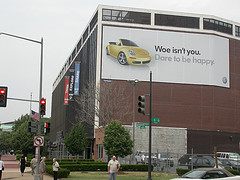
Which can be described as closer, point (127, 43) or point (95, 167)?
point (95, 167)

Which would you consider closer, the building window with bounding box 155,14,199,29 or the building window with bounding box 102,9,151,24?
the building window with bounding box 102,9,151,24

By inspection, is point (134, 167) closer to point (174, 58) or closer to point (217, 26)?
point (174, 58)

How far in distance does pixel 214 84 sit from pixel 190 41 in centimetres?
795

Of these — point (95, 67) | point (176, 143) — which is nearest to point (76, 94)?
point (95, 67)

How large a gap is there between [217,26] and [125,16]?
52.0 ft

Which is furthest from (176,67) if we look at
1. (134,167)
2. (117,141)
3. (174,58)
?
(117,141)

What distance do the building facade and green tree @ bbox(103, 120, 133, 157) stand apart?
21889mm

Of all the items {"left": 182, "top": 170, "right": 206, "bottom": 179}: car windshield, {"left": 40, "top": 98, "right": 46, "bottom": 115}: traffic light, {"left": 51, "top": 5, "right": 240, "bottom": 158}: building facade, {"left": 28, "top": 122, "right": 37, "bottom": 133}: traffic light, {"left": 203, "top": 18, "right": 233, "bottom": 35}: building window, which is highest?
{"left": 203, "top": 18, "right": 233, "bottom": 35}: building window

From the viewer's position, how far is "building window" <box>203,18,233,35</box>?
205ft

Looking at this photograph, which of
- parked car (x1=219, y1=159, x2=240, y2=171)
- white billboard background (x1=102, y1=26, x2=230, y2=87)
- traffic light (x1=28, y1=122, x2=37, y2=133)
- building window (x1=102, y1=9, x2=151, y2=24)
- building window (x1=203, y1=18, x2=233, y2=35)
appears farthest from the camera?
building window (x1=203, y1=18, x2=233, y2=35)

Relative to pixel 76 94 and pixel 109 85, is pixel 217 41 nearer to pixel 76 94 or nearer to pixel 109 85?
pixel 109 85

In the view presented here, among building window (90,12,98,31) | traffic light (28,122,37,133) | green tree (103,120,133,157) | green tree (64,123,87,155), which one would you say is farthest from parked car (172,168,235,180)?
building window (90,12,98,31)

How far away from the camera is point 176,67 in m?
59.8

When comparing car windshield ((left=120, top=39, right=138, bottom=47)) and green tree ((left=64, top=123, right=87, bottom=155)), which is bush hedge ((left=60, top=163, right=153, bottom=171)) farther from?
car windshield ((left=120, top=39, right=138, bottom=47))
